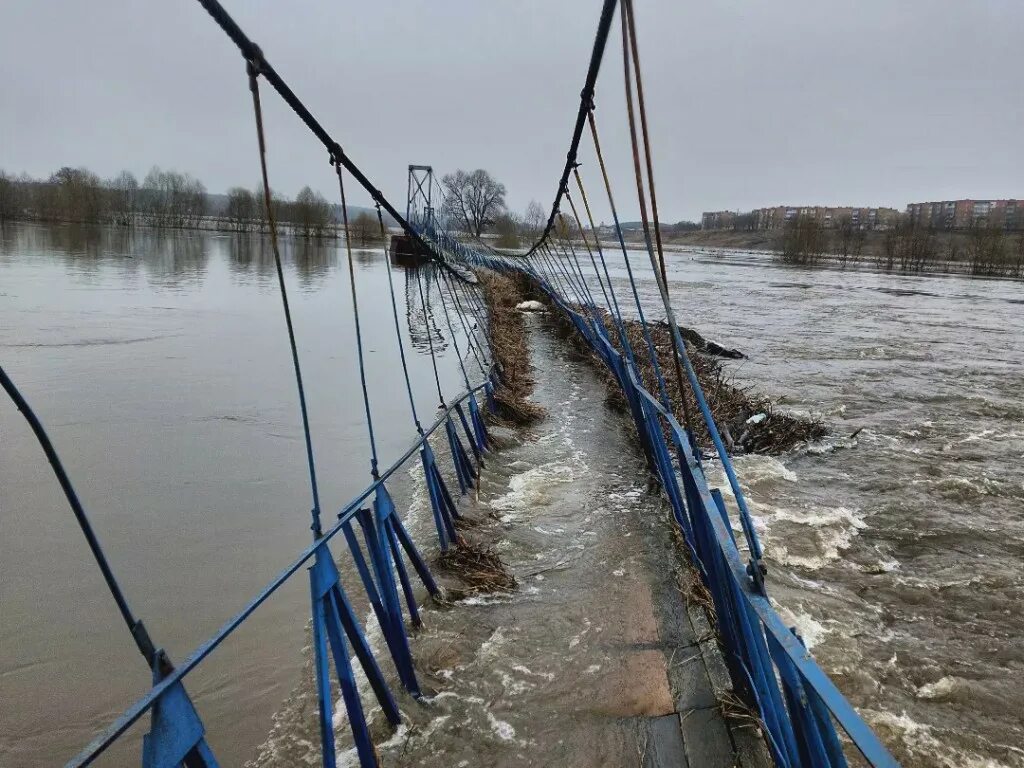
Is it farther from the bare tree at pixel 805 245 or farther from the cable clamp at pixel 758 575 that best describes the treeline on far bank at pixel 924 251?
the cable clamp at pixel 758 575

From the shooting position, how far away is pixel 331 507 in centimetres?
603

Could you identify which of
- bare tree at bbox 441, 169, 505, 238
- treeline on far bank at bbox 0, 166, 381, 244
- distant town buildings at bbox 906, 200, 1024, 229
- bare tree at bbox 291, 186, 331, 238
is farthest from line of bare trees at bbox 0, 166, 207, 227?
distant town buildings at bbox 906, 200, 1024, 229

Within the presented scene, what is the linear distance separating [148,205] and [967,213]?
13594 cm

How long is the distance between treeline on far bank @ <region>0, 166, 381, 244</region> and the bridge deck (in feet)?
193

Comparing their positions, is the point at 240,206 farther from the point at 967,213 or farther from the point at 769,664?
the point at 967,213

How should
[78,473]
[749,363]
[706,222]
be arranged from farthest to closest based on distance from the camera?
[706,222] < [749,363] < [78,473]

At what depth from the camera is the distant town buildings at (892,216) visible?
10562cm

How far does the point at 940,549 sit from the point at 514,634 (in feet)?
12.8

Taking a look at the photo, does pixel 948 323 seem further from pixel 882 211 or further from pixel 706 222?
pixel 706 222

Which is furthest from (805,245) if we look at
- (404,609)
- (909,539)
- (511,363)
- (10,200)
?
(10,200)

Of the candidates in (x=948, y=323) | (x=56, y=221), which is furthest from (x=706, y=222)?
A: (x=948, y=323)

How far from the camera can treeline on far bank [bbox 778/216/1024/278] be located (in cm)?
5472

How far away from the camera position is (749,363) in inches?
563

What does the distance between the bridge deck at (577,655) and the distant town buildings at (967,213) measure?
391ft
